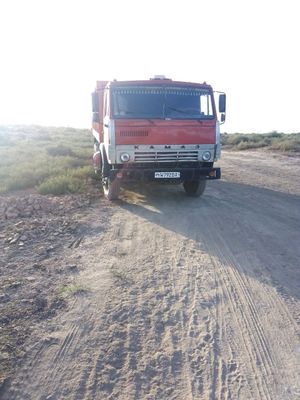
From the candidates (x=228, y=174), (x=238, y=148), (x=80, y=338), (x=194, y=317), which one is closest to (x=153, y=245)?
(x=194, y=317)

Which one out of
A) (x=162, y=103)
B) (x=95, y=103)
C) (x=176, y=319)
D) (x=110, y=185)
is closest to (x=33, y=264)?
(x=176, y=319)

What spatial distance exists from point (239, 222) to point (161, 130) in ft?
8.25

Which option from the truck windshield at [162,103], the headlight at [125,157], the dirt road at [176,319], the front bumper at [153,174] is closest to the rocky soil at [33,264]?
the dirt road at [176,319]

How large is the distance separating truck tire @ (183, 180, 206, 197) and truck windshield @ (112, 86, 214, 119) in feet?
5.64

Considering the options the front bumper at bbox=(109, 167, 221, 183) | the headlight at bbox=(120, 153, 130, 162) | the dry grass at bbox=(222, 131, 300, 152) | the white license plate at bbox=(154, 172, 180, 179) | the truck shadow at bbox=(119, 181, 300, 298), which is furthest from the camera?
the dry grass at bbox=(222, 131, 300, 152)

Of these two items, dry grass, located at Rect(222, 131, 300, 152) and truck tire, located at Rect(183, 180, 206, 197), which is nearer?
truck tire, located at Rect(183, 180, 206, 197)

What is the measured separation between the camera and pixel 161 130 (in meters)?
8.38

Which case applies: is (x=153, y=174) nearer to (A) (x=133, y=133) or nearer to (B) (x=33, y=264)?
(A) (x=133, y=133)

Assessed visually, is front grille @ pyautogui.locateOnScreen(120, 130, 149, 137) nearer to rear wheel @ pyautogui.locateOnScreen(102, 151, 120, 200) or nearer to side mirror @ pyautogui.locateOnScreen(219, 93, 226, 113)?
rear wheel @ pyautogui.locateOnScreen(102, 151, 120, 200)

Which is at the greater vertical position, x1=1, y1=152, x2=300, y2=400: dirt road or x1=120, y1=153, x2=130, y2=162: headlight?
x1=120, y1=153, x2=130, y2=162: headlight

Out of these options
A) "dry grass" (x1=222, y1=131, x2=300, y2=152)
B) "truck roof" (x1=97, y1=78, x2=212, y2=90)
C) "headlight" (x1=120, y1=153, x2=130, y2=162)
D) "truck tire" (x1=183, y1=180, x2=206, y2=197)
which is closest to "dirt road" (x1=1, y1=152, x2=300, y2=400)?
"headlight" (x1=120, y1=153, x2=130, y2=162)

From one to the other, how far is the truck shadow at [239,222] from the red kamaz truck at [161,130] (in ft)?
2.57

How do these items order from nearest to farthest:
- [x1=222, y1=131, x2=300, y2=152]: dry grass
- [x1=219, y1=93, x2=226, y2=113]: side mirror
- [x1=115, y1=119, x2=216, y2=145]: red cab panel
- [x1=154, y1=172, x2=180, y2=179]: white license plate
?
[x1=115, y1=119, x2=216, y2=145]: red cab panel
[x1=154, y1=172, x2=180, y2=179]: white license plate
[x1=219, y1=93, x2=226, y2=113]: side mirror
[x1=222, y1=131, x2=300, y2=152]: dry grass

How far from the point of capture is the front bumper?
27.8ft
